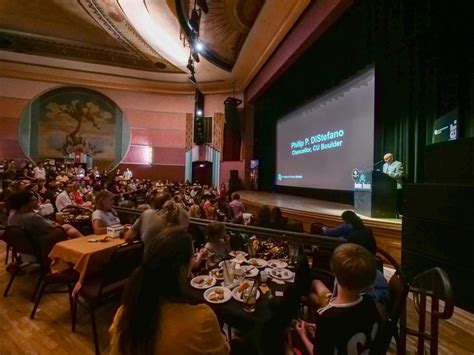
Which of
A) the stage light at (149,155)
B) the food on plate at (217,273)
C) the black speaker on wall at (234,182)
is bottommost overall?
the food on plate at (217,273)

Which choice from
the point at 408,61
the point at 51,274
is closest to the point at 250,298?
the point at 51,274

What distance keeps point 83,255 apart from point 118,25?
24.5ft

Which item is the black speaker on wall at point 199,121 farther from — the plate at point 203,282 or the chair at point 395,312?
the chair at point 395,312

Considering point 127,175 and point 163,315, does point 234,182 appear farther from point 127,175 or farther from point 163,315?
point 163,315

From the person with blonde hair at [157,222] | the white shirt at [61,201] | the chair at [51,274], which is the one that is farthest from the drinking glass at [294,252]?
the white shirt at [61,201]

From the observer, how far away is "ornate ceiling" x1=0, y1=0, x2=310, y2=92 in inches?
239

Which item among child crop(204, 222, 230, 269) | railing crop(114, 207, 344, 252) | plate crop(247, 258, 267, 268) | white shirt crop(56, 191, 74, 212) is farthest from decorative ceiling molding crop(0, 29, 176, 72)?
plate crop(247, 258, 267, 268)

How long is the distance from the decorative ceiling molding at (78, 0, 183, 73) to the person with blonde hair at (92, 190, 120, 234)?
5651 mm

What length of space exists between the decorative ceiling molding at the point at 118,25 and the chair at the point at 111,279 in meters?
6.69

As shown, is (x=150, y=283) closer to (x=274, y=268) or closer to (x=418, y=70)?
(x=274, y=268)

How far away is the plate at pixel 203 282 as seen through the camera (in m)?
1.75

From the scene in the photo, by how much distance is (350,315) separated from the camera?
3.70 feet

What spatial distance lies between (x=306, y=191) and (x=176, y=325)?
7469 millimetres

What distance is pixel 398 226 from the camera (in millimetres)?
3449
